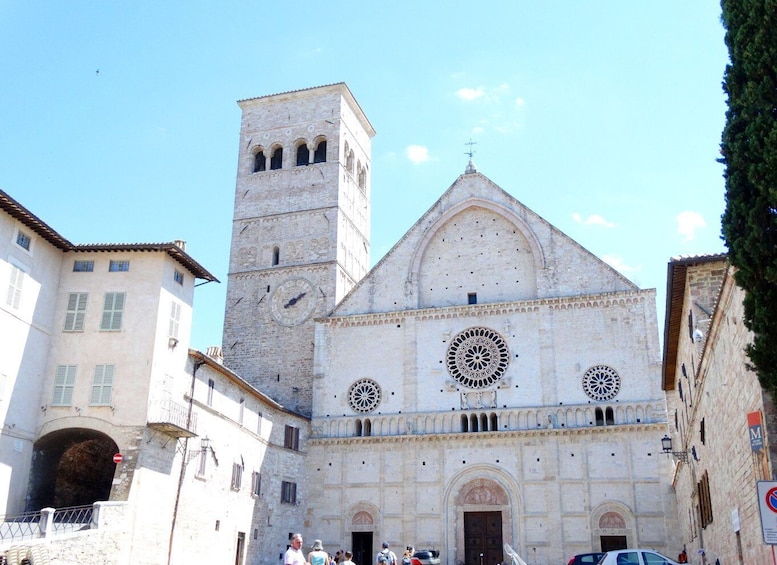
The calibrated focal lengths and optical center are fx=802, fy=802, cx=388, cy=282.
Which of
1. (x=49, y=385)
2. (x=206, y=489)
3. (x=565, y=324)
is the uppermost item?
(x=565, y=324)

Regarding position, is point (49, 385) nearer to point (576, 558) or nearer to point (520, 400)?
point (576, 558)

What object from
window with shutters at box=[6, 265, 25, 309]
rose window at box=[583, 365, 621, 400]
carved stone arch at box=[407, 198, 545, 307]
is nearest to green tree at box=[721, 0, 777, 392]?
window with shutters at box=[6, 265, 25, 309]

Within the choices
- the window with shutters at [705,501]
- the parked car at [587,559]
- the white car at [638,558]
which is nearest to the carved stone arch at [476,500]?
the parked car at [587,559]

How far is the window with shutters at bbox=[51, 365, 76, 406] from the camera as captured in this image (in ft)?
70.8

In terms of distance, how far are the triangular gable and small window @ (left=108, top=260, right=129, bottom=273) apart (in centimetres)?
1198

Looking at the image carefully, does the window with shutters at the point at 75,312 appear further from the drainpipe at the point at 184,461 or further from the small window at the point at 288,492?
the small window at the point at 288,492

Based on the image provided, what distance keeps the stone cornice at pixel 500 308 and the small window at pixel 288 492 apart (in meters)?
6.83

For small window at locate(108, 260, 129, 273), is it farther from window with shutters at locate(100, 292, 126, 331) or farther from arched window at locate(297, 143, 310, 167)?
arched window at locate(297, 143, 310, 167)

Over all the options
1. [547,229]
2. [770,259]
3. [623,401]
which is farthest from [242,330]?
[770,259]

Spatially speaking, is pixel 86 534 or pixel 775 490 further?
pixel 86 534

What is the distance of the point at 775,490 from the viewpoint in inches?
292

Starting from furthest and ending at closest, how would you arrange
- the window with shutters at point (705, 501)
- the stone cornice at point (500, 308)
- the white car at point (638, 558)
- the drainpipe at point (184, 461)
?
the stone cornice at point (500, 308) → the drainpipe at point (184, 461) → the window with shutters at point (705, 501) → the white car at point (638, 558)

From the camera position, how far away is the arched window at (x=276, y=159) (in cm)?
3994

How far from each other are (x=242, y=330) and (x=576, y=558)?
20463mm
